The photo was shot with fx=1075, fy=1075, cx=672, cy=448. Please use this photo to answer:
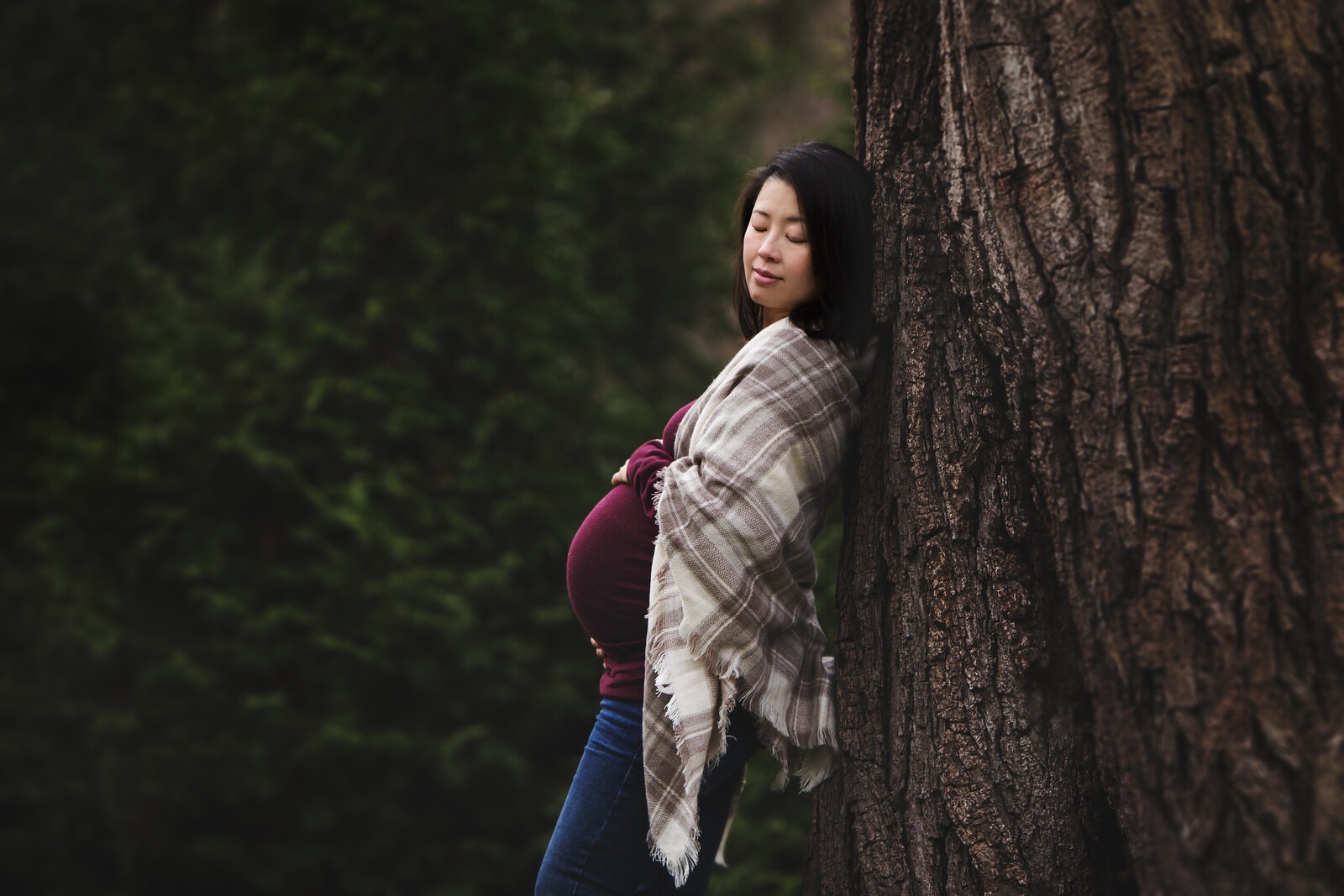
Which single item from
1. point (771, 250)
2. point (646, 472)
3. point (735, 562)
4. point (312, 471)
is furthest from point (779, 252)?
point (312, 471)

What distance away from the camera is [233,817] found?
4359mm

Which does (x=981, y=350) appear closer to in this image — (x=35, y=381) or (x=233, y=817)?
(x=233, y=817)

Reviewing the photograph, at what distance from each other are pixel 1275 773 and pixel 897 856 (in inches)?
28.6

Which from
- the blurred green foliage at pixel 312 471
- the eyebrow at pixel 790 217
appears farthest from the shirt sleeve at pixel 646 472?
the blurred green foliage at pixel 312 471

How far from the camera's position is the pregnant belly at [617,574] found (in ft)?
6.76

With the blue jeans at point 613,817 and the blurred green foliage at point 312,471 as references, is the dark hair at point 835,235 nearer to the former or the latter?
the blue jeans at point 613,817

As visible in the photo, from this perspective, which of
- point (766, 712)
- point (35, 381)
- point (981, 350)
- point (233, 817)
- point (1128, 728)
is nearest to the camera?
point (1128, 728)

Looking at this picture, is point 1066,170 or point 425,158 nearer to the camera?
point 1066,170

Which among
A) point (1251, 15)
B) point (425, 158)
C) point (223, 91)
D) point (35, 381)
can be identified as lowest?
point (1251, 15)

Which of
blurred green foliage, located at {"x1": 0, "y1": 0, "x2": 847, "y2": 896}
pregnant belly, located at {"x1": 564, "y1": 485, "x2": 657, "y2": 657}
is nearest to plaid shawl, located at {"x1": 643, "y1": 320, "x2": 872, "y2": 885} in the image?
pregnant belly, located at {"x1": 564, "y1": 485, "x2": 657, "y2": 657}

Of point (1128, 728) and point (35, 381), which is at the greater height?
point (35, 381)

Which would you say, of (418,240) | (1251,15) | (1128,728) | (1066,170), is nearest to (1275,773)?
(1128,728)

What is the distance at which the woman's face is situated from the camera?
6.59 feet

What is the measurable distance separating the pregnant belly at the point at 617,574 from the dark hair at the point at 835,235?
50 cm
